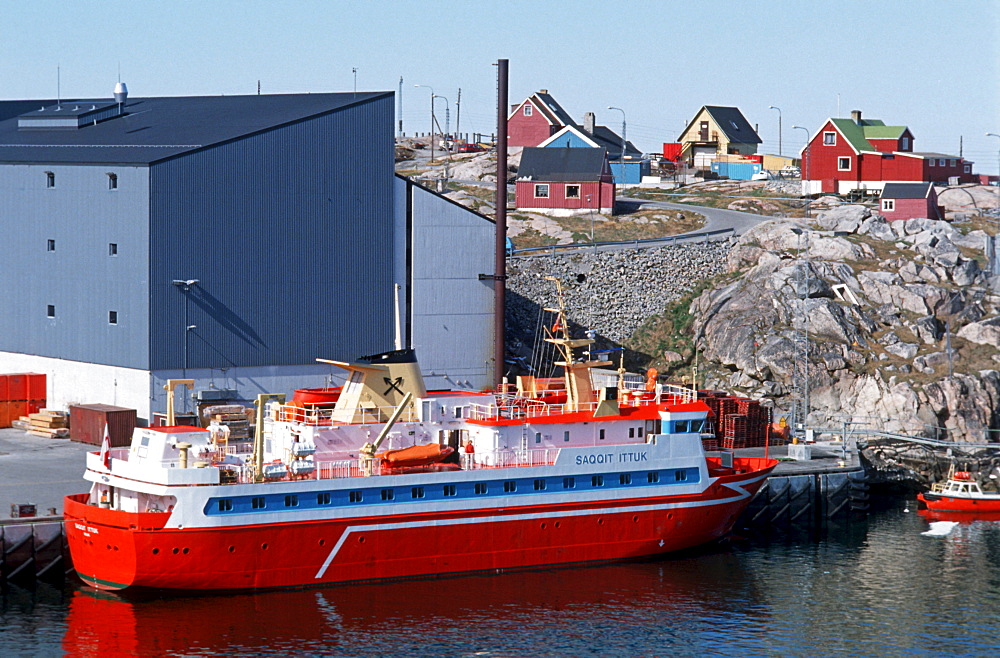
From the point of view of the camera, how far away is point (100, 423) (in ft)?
171

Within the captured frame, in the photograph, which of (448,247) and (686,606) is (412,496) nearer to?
(686,606)

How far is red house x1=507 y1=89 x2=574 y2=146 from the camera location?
109562 millimetres

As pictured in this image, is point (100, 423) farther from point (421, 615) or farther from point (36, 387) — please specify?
point (421, 615)

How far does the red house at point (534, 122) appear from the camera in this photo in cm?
10956

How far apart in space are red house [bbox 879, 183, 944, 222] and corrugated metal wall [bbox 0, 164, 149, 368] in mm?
44315

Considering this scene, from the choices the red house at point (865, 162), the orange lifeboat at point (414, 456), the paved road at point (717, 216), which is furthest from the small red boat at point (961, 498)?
the red house at point (865, 162)

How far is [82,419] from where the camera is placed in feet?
174

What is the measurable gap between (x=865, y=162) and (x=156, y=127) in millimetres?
50202

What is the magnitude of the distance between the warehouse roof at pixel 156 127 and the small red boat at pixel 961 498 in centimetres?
2640

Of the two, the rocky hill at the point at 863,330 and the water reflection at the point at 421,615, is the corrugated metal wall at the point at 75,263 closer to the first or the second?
the water reflection at the point at 421,615

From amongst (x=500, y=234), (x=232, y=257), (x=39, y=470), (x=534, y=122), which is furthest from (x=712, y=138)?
(x=39, y=470)

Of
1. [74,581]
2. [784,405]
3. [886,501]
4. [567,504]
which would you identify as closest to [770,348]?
[784,405]

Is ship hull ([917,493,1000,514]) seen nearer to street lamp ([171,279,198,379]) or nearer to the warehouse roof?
the warehouse roof

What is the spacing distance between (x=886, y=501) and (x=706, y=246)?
22653mm
